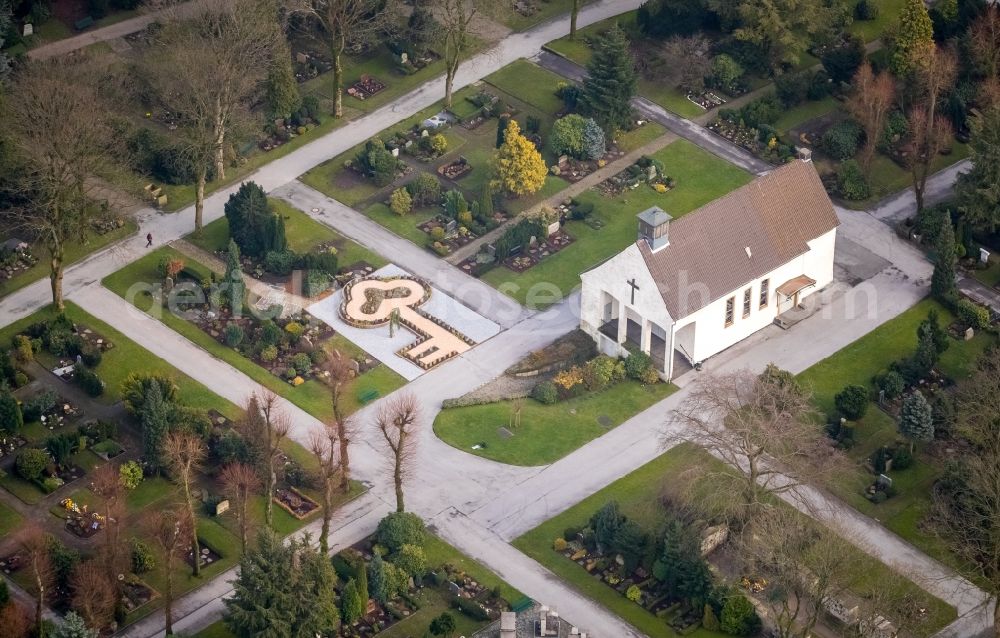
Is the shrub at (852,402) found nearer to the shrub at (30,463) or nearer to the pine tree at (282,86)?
the shrub at (30,463)

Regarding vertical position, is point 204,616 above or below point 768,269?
below

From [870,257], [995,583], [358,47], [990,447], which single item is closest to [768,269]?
[870,257]

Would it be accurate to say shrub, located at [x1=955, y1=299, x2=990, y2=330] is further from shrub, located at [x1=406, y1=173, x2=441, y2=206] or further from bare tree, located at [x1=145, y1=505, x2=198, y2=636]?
bare tree, located at [x1=145, y1=505, x2=198, y2=636]

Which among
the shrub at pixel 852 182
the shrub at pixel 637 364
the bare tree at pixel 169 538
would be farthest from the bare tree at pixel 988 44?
the bare tree at pixel 169 538

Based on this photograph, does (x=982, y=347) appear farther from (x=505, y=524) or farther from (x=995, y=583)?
(x=505, y=524)

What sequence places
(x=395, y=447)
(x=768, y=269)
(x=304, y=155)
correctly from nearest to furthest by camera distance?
(x=395, y=447)
(x=768, y=269)
(x=304, y=155)

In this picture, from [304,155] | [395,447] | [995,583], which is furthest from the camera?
[304,155]
